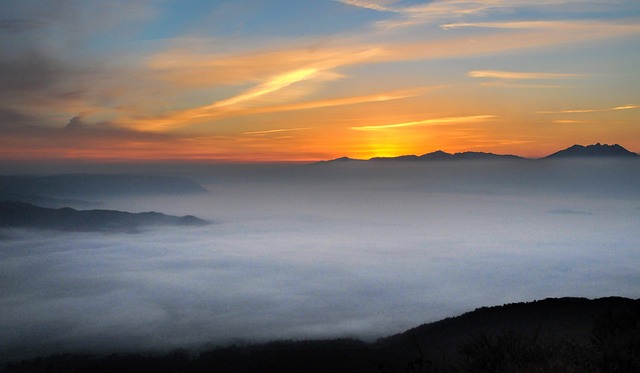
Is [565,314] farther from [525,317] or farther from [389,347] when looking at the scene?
[389,347]

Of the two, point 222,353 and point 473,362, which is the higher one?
point 473,362

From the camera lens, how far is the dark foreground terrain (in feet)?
53.6

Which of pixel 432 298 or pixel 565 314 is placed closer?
pixel 565 314

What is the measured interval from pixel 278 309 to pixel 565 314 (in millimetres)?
136187

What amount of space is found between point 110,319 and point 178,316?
2078 centimetres

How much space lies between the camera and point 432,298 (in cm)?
18562

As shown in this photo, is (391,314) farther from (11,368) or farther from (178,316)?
(11,368)

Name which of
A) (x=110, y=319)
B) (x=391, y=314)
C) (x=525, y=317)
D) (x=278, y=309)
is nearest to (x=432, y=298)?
(x=391, y=314)

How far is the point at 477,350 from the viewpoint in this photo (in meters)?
17.1

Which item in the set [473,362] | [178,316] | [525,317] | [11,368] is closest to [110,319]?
[178,316]

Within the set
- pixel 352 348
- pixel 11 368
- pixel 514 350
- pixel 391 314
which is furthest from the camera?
pixel 391 314

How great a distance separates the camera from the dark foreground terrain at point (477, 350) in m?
16.3

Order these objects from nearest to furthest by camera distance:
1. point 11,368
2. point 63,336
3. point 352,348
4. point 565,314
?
point 565,314
point 352,348
point 11,368
point 63,336

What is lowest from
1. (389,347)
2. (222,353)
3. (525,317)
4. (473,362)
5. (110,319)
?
(110,319)
